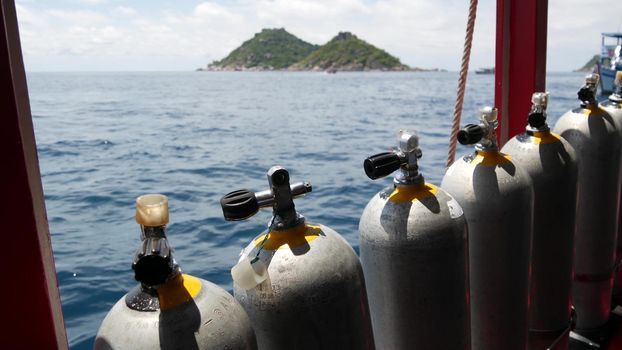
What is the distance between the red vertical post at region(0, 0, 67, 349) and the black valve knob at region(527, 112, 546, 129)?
1.40m

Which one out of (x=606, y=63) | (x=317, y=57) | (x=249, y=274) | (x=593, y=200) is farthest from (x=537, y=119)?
(x=317, y=57)

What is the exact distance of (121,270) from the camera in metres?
5.54

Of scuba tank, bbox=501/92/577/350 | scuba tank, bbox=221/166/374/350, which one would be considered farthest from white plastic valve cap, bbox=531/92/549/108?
scuba tank, bbox=221/166/374/350

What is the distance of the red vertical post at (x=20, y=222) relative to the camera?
2.96ft

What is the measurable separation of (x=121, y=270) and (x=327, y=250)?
16.6 feet

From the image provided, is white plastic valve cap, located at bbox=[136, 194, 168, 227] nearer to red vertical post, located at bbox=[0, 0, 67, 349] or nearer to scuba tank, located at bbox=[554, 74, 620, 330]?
red vertical post, located at bbox=[0, 0, 67, 349]

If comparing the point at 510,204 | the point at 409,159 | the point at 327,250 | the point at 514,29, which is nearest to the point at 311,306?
the point at 327,250

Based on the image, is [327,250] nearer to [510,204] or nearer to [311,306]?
[311,306]

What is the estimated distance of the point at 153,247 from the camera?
0.74 metres

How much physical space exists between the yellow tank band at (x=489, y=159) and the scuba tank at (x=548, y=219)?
5.7 inches

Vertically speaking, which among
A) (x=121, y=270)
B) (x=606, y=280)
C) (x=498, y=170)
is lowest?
(x=121, y=270)

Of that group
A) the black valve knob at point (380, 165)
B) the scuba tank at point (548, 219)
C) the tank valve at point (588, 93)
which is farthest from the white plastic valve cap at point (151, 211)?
the tank valve at point (588, 93)

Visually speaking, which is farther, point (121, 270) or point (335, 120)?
point (335, 120)

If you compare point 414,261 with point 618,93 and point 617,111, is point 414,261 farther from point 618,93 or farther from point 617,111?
point 618,93
